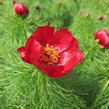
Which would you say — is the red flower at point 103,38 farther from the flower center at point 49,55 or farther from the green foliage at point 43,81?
the flower center at point 49,55

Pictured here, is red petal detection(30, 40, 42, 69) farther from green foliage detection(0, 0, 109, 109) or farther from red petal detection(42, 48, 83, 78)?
green foliage detection(0, 0, 109, 109)

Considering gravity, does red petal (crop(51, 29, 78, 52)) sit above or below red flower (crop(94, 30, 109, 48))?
below

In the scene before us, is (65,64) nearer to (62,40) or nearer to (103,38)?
(62,40)

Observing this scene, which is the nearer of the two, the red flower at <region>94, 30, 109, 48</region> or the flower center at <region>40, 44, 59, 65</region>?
the flower center at <region>40, 44, 59, 65</region>

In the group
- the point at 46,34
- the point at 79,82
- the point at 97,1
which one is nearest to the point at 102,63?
the point at 79,82

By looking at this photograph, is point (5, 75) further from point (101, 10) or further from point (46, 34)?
point (101, 10)

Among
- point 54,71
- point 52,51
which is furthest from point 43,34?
point 54,71

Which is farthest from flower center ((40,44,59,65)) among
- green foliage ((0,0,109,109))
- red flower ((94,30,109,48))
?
red flower ((94,30,109,48))

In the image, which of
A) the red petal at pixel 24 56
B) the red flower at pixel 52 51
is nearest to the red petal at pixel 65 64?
the red flower at pixel 52 51
